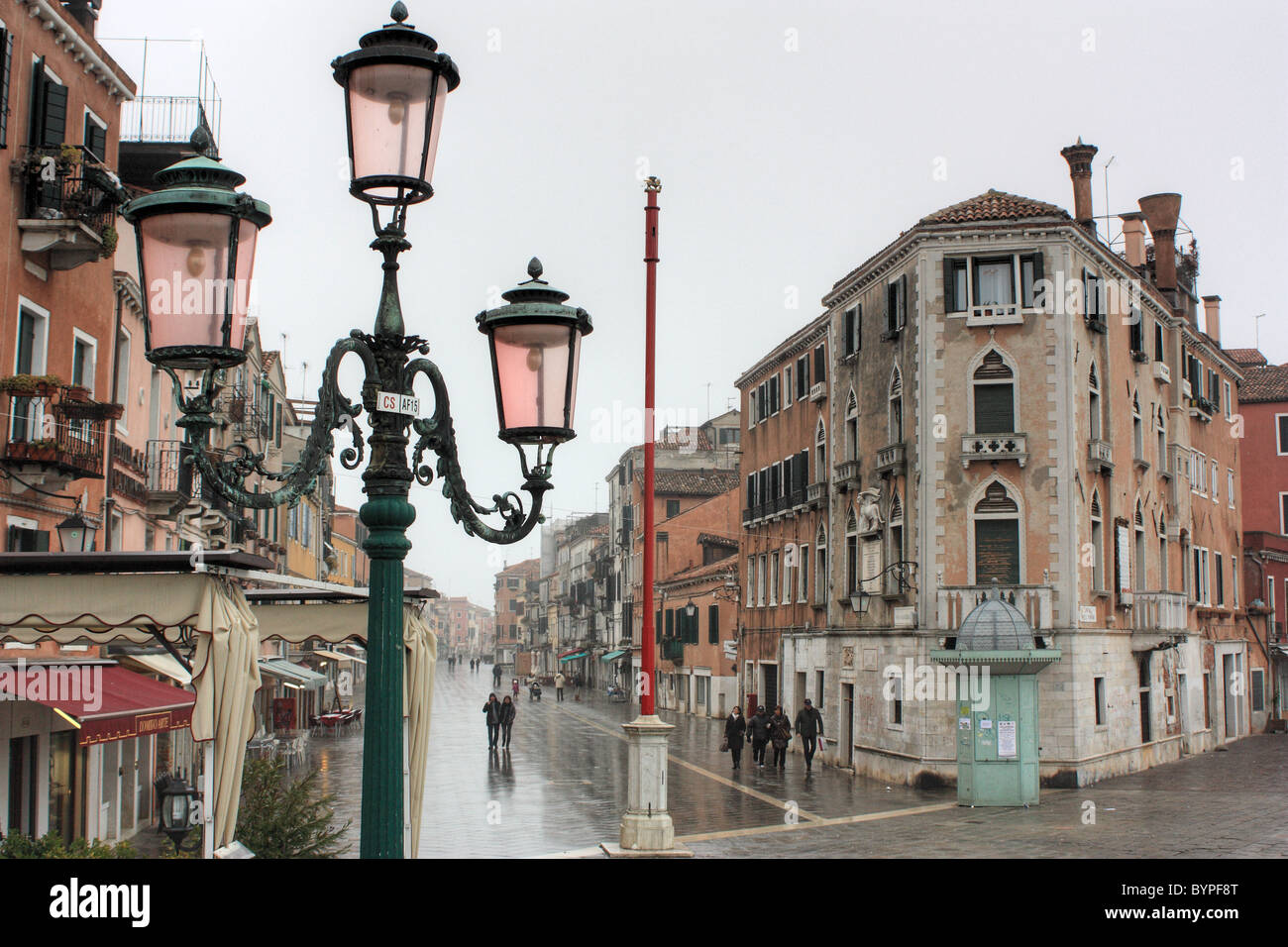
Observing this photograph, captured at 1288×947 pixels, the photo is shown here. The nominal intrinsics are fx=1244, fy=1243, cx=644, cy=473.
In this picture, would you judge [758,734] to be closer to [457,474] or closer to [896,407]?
[896,407]

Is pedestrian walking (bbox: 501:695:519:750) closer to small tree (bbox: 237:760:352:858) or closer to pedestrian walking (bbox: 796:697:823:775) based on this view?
pedestrian walking (bbox: 796:697:823:775)

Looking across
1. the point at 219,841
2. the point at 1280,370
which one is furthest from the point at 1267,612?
the point at 219,841

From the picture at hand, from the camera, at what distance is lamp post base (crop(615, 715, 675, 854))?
55.3ft

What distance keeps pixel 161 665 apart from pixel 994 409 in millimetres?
19012

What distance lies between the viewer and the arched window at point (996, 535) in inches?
1108

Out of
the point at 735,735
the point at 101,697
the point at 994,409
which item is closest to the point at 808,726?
the point at 735,735

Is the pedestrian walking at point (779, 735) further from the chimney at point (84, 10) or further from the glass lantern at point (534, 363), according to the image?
the glass lantern at point (534, 363)

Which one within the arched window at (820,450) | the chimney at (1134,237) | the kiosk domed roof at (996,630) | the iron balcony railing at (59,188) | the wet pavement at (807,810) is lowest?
the wet pavement at (807,810)

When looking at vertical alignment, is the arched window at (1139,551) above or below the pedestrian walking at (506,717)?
above

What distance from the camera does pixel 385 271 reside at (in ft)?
18.3

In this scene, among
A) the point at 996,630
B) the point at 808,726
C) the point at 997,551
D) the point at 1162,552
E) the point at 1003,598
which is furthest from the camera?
the point at 1162,552

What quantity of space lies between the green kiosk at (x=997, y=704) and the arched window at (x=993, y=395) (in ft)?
14.6

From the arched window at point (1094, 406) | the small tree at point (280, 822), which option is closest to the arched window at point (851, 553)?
the arched window at point (1094, 406)

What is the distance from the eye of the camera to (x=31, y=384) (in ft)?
49.7
